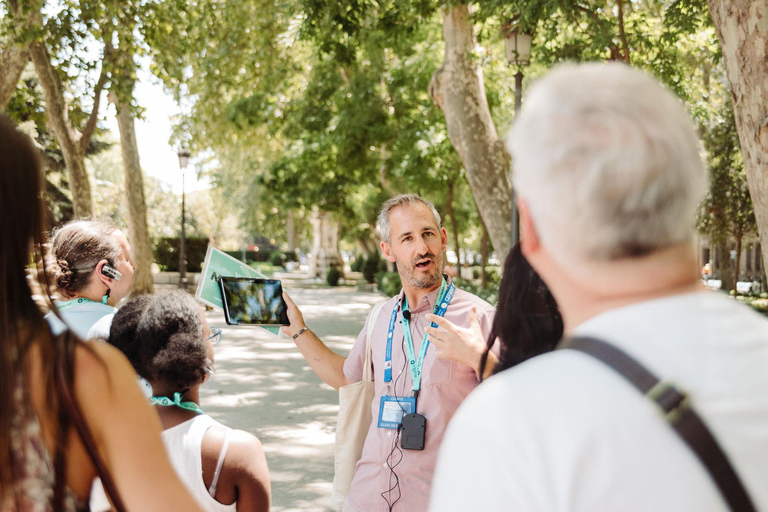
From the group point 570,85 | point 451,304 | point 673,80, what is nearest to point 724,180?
point 673,80

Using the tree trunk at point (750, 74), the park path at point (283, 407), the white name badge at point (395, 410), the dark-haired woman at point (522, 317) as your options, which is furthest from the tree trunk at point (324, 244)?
the dark-haired woman at point (522, 317)

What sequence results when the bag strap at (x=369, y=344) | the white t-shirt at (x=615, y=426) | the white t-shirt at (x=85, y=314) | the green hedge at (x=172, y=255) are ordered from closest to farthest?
the white t-shirt at (x=615, y=426) < the white t-shirt at (x=85, y=314) < the bag strap at (x=369, y=344) < the green hedge at (x=172, y=255)

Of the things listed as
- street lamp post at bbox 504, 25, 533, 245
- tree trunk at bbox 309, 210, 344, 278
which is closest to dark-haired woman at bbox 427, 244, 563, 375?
street lamp post at bbox 504, 25, 533, 245

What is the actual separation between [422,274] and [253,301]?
723mm

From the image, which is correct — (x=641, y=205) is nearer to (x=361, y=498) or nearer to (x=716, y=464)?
(x=716, y=464)

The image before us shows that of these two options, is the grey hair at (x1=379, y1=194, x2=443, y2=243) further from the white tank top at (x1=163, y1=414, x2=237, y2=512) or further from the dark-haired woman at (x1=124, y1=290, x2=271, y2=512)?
the white tank top at (x1=163, y1=414, x2=237, y2=512)

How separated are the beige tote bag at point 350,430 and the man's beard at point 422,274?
47cm

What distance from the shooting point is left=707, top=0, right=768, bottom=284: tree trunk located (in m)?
3.89

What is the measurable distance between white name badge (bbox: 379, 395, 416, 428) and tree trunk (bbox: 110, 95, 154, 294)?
1548cm

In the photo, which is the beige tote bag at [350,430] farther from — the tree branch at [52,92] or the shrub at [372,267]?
the shrub at [372,267]

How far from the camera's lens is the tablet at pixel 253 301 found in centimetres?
288

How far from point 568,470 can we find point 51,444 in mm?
819

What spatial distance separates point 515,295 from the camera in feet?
5.67

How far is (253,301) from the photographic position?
9.74 ft
